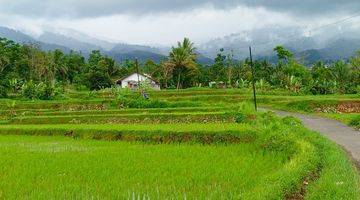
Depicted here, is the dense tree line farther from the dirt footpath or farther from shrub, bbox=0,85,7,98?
the dirt footpath

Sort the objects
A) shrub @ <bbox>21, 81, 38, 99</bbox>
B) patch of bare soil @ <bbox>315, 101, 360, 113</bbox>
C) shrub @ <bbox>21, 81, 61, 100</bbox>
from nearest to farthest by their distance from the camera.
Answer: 1. patch of bare soil @ <bbox>315, 101, 360, 113</bbox>
2. shrub @ <bbox>21, 81, 61, 100</bbox>
3. shrub @ <bbox>21, 81, 38, 99</bbox>

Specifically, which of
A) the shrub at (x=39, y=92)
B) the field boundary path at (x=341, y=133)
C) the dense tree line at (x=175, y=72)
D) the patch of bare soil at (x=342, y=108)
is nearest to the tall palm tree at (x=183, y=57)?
the dense tree line at (x=175, y=72)

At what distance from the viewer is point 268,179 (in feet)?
24.1

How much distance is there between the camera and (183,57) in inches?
1992

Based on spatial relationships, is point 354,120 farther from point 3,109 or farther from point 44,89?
point 44,89

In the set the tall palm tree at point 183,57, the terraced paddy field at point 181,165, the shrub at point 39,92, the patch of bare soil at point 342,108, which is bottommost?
the patch of bare soil at point 342,108

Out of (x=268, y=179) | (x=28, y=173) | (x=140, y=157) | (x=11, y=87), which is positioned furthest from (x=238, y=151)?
(x=11, y=87)

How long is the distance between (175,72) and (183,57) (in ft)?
11.1

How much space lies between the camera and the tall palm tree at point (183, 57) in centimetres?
5028

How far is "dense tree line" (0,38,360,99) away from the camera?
41.8 metres

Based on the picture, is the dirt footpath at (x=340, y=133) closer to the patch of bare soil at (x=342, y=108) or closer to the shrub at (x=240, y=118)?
the shrub at (x=240, y=118)

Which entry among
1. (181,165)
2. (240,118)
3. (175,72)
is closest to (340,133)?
(240,118)

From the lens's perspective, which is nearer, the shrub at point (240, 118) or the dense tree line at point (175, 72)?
the shrub at point (240, 118)

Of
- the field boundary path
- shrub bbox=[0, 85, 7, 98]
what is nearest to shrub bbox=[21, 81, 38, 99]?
shrub bbox=[0, 85, 7, 98]
